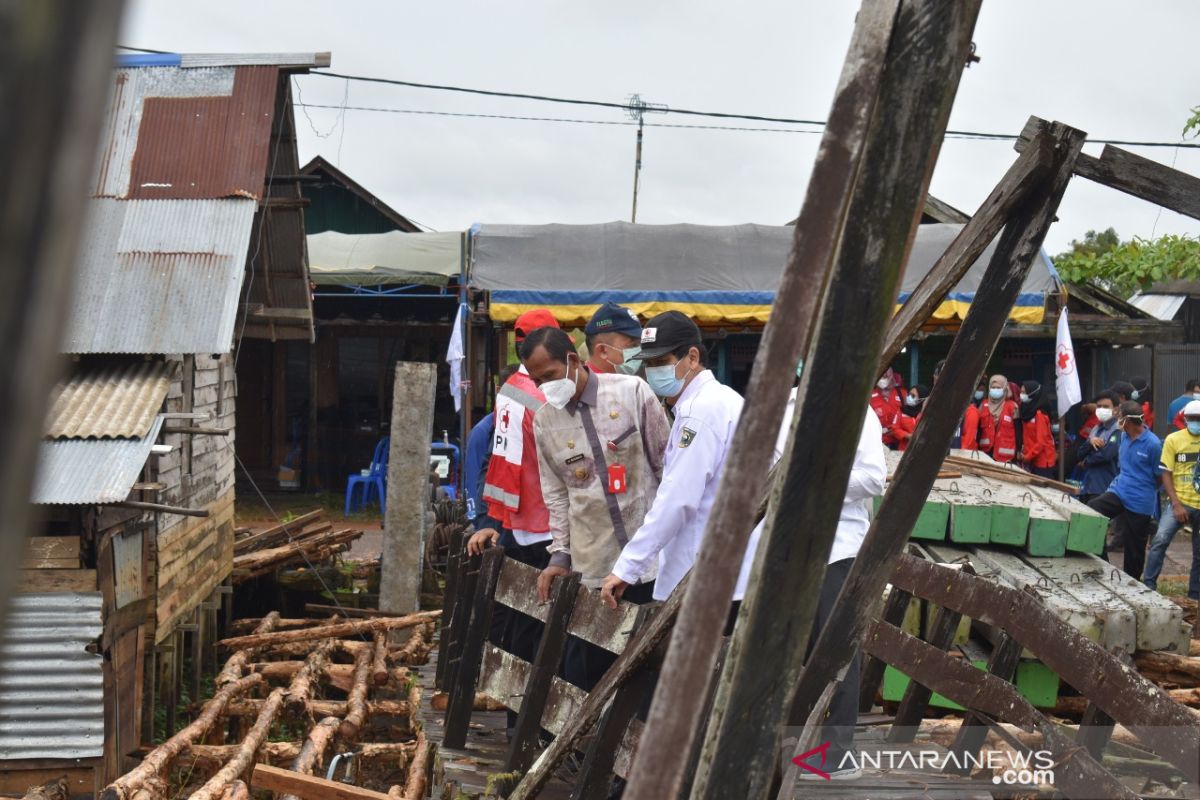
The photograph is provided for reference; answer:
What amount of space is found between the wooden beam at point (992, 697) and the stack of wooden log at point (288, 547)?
920 centimetres

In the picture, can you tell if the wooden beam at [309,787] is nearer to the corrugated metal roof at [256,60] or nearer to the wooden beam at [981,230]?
the wooden beam at [981,230]

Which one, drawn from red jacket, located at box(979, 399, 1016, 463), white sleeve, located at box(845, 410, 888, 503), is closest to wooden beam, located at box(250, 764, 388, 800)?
white sleeve, located at box(845, 410, 888, 503)

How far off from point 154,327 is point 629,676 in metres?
6.07

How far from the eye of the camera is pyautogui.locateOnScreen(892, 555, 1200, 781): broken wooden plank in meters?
2.96

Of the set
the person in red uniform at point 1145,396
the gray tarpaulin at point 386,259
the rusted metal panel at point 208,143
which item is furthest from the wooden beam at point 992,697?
the person in red uniform at point 1145,396

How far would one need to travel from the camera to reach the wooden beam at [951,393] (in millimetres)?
2434

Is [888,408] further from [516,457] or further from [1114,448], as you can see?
[516,457]

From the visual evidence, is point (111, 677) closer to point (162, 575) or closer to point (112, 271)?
point (162, 575)

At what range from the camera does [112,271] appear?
8.88m

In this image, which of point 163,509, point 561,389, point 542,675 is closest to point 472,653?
point 542,675

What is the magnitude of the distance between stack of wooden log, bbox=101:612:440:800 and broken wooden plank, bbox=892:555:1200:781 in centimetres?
285

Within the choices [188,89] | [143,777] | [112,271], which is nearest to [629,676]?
[143,777]

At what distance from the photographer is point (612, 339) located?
577 centimetres

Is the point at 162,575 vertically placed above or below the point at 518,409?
below
